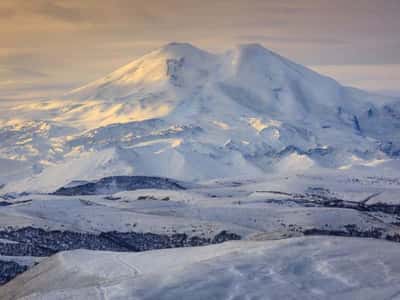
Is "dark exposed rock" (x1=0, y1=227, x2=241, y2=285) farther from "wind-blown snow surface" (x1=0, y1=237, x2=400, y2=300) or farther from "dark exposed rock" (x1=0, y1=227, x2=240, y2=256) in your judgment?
"wind-blown snow surface" (x1=0, y1=237, x2=400, y2=300)

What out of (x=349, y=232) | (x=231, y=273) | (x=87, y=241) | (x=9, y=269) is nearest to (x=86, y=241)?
(x=87, y=241)

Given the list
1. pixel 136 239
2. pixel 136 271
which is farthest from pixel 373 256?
pixel 136 239

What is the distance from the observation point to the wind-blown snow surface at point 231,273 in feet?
204

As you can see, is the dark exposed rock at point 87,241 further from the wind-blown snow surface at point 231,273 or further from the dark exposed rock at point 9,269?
the wind-blown snow surface at point 231,273

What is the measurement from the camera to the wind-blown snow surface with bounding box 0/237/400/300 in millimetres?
62281

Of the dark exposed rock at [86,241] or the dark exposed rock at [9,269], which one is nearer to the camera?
the dark exposed rock at [9,269]

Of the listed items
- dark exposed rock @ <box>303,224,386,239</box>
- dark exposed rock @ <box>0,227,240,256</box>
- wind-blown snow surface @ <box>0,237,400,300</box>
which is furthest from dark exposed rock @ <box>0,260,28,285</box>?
dark exposed rock @ <box>303,224,386,239</box>

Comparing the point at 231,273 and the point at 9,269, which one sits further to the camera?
the point at 9,269

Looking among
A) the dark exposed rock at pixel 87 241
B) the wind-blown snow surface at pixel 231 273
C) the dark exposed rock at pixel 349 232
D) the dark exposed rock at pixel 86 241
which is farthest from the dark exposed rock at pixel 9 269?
the dark exposed rock at pixel 349 232

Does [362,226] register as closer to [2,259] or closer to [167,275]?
[2,259]

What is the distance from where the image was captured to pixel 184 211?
561 feet

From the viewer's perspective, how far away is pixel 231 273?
2630 inches

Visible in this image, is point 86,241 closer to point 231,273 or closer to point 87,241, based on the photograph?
point 87,241

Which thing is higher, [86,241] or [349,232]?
[349,232]
